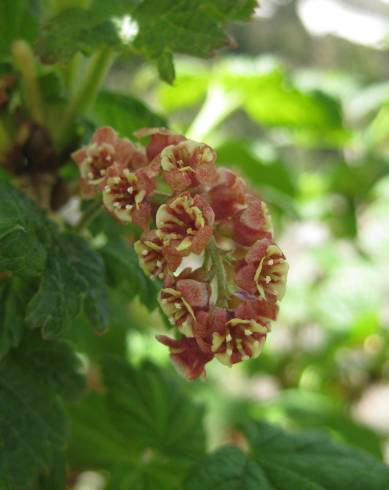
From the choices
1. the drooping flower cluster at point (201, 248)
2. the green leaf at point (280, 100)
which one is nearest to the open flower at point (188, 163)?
the drooping flower cluster at point (201, 248)

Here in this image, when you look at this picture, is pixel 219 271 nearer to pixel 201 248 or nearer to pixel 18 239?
pixel 201 248

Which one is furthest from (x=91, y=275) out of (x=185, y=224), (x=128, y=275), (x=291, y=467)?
(x=291, y=467)

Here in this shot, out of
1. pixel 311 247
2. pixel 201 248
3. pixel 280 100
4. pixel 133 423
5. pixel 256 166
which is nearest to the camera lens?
pixel 201 248

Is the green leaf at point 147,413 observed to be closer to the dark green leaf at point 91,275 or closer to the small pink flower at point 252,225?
the dark green leaf at point 91,275

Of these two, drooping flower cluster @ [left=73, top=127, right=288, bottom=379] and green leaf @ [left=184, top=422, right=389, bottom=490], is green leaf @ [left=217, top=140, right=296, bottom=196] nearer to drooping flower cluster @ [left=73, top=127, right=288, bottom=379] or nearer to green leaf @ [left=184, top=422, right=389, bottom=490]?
green leaf @ [left=184, top=422, right=389, bottom=490]

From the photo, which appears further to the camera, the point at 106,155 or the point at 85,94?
the point at 85,94

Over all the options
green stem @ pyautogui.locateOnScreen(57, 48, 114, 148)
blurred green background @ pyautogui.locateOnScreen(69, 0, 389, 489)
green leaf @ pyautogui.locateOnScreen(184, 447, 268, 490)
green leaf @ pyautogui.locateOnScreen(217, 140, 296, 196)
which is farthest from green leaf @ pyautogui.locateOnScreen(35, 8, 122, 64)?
green leaf @ pyautogui.locateOnScreen(217, 140, 296, 196)

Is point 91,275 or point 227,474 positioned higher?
point 91,275
